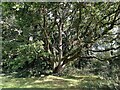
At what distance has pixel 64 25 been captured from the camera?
8.35 m

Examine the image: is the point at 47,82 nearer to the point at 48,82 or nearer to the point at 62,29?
the point at 48,82

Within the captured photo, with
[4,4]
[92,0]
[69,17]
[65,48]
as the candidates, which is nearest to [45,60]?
[65,48]

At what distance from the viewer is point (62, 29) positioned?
27.7ft

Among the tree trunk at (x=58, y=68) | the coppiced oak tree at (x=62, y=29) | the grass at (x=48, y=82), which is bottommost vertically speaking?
the grass at (x=48, y=82)

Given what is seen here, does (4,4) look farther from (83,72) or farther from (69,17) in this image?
(83,72)

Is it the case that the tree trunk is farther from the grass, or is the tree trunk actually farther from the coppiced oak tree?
the grass

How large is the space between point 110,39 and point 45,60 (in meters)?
2.71

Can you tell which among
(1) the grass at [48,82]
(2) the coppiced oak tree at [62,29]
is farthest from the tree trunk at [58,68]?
(1) the grass at [48,82]

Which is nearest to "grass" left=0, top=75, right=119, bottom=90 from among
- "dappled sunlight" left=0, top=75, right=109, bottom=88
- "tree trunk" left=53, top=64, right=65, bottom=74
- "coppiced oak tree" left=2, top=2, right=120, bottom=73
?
"dappled sunlight" left=0, top=75, right=109, bottom=88

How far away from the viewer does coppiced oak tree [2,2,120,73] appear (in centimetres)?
536

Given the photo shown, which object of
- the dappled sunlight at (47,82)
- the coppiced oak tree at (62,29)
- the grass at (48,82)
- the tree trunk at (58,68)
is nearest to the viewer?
the coppiced oak tree at (62,29)

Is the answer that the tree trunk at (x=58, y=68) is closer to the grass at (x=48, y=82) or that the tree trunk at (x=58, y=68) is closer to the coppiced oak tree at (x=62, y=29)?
the coppiced oak tree at (x=62, y=29)

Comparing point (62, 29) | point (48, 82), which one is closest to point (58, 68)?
point (48, 82)

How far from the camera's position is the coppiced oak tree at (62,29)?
5.36m
